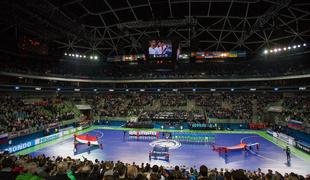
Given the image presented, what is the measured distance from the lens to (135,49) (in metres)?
41.6

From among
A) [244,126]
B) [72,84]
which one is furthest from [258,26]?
[72,84]

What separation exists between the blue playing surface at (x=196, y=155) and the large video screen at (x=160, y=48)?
448 inches

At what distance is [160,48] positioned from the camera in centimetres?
2152

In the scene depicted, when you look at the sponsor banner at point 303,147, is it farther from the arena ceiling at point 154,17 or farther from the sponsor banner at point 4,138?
the sponsor banner at point 4,138

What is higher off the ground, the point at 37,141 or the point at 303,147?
the point at 303,147

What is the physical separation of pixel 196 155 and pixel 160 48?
12807 millimetres

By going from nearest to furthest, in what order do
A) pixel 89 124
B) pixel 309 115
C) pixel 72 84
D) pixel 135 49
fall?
pixel 309 115 < pixel 89 124 < pixel 135 49 < pixel 72 84

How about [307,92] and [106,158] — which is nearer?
[106,158]

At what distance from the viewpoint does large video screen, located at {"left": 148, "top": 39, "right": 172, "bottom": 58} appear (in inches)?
838

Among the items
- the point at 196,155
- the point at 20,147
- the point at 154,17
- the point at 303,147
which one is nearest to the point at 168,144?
the point at 196,155

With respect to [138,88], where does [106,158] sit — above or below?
below

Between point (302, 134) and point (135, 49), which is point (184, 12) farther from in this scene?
point (302, 134)

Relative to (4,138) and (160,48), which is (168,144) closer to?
(160,48)

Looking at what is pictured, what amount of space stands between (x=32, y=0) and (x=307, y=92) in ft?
150
